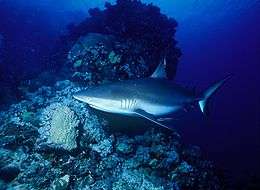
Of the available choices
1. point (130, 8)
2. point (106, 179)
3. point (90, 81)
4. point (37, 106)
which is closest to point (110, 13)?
point (130, 8)

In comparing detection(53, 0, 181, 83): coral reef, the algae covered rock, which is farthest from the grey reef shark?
detection(53, 0, 181, 83): coral reef

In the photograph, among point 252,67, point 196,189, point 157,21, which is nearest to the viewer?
point 196,189

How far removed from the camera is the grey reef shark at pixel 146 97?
3.99 metres

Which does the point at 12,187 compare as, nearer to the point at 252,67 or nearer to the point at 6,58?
the point at 6,58

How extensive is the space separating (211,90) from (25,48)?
359 inches

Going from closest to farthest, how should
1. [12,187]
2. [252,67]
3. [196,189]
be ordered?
[12,187]
[196,189]
[252,67]

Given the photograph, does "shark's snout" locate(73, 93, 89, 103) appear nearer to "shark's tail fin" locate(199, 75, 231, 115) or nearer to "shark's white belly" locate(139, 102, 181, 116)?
"shark's white belly" locate(139, 102, 181, 116)

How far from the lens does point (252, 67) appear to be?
138m

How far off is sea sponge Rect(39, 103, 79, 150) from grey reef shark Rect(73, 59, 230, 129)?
2.87 feet

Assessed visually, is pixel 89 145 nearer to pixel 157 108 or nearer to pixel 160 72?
pixel 157 108

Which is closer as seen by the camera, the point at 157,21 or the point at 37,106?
the point at 37,106

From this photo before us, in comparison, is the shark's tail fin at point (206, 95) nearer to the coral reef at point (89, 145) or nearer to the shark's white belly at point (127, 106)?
the coral reef at point (89, 145)

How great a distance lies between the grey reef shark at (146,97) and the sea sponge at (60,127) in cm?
87

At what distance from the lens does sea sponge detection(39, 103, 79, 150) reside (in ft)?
14.5
